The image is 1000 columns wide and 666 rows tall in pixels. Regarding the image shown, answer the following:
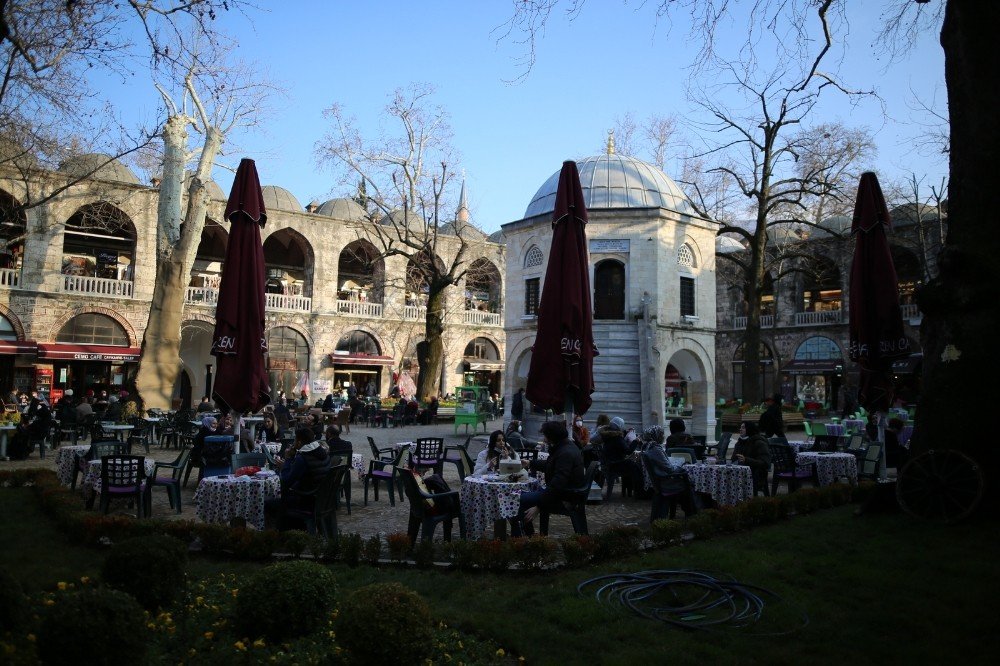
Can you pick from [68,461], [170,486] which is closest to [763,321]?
[170,486]

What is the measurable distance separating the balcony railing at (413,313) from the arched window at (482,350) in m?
3.15

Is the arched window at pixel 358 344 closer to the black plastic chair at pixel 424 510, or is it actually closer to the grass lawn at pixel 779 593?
the grass lawn at pixel 779 593

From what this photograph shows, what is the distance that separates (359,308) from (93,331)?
1090 cm

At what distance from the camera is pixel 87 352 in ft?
87.8

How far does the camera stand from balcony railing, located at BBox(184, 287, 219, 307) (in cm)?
2956

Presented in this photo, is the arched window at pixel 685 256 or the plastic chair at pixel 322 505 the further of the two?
the arched window at pixel 685 256

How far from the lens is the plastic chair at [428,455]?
10.1m

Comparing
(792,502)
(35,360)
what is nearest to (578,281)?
(792,502)

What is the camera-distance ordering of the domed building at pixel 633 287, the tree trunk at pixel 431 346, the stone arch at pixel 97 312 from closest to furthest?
the domed building at pixel 633 287 < the tree trunk at pixel 431 346 < the stone arch at pixel 97 312

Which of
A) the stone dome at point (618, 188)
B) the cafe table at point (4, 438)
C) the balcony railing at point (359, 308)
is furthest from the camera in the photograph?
the balcony railing at point (359, 308)

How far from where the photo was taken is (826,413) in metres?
31.4

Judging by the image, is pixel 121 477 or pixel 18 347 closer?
pixel 121 477

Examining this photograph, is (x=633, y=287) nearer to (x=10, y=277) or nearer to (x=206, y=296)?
(x=206, y=296)

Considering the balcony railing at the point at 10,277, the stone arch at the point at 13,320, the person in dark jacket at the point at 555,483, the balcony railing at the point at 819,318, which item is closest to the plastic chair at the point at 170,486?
the person in dark jacket at the point at 555,483
